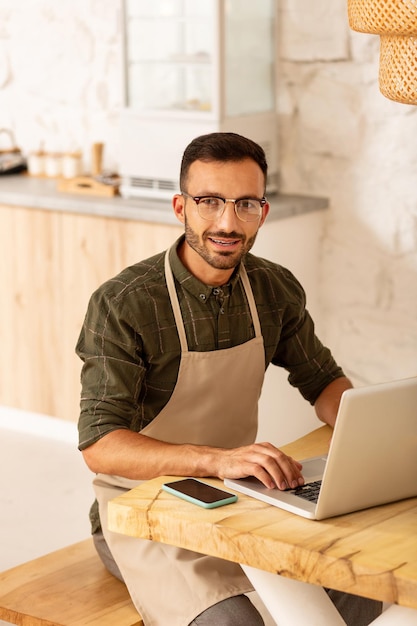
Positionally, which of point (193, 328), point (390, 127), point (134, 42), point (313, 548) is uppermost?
point (134, 42)

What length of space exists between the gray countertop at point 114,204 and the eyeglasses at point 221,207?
1.61m

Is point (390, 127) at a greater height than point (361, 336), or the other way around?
point (390, 127)

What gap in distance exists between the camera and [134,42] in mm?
4215

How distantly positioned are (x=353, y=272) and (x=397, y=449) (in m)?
2.37

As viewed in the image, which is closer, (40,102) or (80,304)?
(80,304)

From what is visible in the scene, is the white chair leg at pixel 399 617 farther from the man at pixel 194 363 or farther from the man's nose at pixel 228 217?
the man's nose at pixel 228 217

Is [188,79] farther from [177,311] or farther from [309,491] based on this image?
[309,491]

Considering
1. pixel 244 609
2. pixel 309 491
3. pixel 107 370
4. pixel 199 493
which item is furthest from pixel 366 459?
pixel 107 370

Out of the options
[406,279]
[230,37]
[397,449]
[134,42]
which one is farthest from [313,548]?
[134,42]

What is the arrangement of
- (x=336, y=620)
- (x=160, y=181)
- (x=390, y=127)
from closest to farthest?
1. (x=336, y=620)
2. (x=390, y=127)
3. (x=160, y=181)

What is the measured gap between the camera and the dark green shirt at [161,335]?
2.17 meters

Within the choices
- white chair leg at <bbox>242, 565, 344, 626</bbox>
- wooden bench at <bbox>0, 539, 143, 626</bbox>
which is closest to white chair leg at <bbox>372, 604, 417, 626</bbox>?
white chair leg at <bbox>242, 565, 344, 626</bbox>

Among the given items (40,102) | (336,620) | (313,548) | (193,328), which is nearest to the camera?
(313,548)

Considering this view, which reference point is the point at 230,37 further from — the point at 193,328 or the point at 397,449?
the point at 397,449
